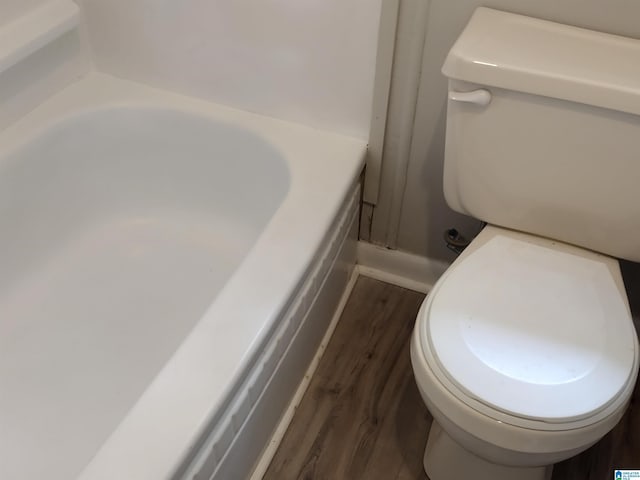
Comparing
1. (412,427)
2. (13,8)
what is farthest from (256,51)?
(412,427)

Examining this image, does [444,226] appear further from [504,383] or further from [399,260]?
[504,383]

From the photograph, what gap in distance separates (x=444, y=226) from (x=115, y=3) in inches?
36.6

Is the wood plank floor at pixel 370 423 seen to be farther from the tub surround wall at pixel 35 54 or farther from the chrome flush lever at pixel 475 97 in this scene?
the tub surround wall at pixel 35 54

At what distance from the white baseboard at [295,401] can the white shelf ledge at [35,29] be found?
910mm

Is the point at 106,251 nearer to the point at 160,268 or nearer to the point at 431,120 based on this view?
the point at 160,268

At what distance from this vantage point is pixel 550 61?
3.73 ft

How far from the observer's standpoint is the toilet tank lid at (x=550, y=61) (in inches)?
43.2

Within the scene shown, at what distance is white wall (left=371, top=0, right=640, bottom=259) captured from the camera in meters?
1.20

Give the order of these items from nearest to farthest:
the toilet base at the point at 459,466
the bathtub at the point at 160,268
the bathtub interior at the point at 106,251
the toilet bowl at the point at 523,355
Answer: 1. the toilet bowl at the point at 523,355
2. the bathtub at the point at 160,268
3. the toilet base at the point at 459,466
4. the bathtub interior at the point at 106,251

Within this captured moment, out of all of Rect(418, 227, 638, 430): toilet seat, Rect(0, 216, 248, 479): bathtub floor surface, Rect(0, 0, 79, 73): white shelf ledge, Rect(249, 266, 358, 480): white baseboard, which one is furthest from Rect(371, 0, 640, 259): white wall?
Rect(0, 0, 79, 73): white shelf ledge

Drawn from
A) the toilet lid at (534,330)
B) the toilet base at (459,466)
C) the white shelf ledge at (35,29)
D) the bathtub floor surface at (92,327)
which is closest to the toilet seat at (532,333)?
the toilet lid at (534,330)

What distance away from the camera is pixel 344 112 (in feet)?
4.94

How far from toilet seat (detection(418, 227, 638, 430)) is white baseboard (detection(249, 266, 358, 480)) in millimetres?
449

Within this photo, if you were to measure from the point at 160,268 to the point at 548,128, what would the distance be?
0.95m
